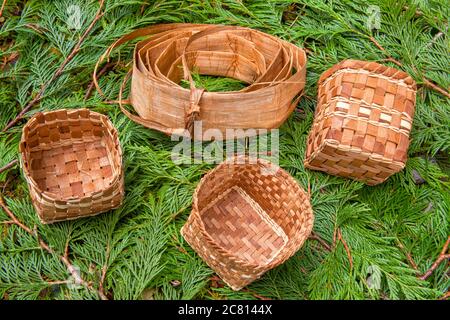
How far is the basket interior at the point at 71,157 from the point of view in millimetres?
1443

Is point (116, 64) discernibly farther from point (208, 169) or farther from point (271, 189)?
point (271, 189)

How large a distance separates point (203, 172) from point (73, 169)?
13.1 inches

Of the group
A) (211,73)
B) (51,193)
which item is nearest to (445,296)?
(211,73)

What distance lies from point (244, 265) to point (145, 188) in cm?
36

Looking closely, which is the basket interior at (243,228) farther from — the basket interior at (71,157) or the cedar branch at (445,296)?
the cedar branch at (445,296)

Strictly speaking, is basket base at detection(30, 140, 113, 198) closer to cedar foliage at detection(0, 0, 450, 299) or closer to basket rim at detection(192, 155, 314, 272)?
cedar foliage at detection(0, 0, 450, 299)

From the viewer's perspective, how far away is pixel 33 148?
1.46 meters

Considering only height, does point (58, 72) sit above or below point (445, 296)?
above

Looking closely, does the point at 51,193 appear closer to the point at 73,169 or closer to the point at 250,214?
the point at 73,169

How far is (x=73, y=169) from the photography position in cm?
148

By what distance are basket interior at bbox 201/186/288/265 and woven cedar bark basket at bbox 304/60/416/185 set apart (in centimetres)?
19

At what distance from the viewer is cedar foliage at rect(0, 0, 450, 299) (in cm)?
134

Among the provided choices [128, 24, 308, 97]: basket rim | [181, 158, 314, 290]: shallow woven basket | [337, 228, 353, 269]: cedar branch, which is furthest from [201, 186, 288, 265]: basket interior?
→ [128, 24, 308, 97]: basket rim
